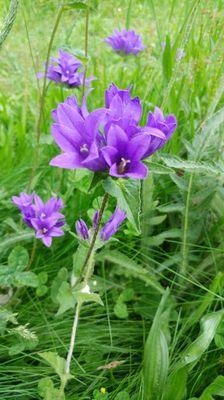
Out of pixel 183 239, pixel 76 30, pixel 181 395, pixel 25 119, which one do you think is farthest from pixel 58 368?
pixel 76 30

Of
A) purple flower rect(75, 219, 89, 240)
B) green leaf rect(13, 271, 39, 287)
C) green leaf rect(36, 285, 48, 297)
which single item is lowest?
green leaf rect(36, 285, 48, 297)

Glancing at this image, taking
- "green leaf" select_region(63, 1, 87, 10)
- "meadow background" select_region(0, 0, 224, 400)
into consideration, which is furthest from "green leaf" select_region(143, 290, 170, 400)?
"green leaf" select_region(63, 1, 87, 10)

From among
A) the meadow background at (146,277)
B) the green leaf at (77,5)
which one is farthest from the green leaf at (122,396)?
the green leaf at (77,5)

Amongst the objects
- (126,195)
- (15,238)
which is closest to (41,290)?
(15,238)

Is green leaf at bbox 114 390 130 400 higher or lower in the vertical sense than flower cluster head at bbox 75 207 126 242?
lower

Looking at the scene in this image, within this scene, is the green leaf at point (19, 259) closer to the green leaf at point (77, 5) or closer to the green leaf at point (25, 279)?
the green leaf at point (25, 279)

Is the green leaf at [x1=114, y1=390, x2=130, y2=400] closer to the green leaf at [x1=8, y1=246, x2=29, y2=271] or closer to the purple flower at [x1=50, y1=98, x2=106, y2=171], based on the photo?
the green leaf at [x1=8, y1=246, x2=29, y2=271]

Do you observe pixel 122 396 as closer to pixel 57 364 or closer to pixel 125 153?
pixel 57 364
